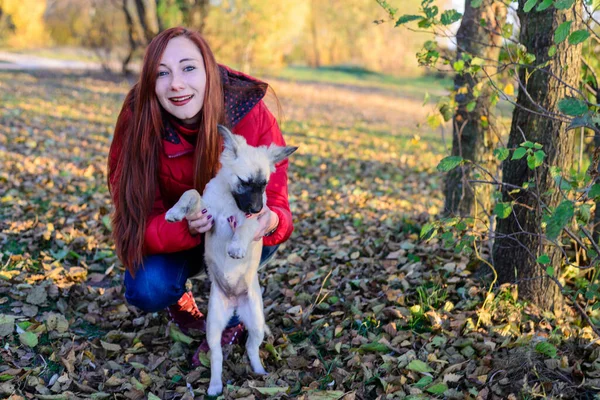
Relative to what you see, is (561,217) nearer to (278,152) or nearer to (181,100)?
(278,152)

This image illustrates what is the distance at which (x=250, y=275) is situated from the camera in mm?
3234

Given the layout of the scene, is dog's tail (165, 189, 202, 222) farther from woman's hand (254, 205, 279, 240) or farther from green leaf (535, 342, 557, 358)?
green leaf (535, 342, 557, 358)

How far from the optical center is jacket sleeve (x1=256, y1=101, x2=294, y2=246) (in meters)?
3.32

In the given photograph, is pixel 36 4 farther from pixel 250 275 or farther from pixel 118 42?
pixel 250 275

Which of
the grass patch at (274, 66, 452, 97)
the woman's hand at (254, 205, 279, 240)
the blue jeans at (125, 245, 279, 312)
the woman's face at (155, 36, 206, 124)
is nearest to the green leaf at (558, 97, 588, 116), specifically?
the woman's hand at (254, 205, 279, 240)

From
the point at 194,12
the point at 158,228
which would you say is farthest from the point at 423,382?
the point at 194,12

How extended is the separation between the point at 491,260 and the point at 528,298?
38cm

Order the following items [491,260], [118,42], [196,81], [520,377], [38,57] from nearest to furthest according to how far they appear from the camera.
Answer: [520,377]
[196,81]
[491,260]
[118,42]
[38,57]

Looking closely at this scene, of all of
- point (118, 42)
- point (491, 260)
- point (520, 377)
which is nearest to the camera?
point (520, 377)

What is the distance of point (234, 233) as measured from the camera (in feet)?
9.84

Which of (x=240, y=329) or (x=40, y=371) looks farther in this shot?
(x=240, y=329)

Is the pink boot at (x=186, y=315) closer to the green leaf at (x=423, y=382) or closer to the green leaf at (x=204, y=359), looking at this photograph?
the green leaf at (x=204, y=359)

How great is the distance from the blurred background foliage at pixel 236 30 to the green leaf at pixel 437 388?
208cm

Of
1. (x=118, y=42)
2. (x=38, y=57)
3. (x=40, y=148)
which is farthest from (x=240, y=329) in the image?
(x=38, y=57)
